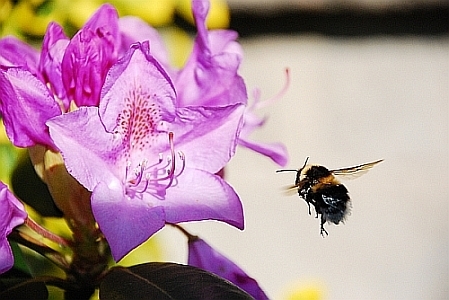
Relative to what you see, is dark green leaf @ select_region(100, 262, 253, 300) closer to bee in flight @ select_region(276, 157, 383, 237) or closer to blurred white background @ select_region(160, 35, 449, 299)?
bee in flight @ select_region(276, 157, 383, 237)

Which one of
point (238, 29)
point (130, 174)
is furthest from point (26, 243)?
point (238, 29)

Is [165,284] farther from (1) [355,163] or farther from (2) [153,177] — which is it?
(1) [355,163]

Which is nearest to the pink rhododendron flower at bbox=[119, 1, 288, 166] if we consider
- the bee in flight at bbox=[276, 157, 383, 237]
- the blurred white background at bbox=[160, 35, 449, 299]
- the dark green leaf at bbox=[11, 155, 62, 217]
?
the bee in flight at bbox=[276, 157, 383, 237]

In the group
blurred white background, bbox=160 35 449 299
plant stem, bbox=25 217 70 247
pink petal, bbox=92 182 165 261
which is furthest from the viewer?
blurred white background, bbox=160 35 449 299

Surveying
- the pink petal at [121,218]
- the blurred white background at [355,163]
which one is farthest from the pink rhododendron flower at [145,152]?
the blurred white background at [355,163]

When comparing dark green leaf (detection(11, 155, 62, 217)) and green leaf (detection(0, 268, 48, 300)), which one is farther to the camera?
dark green leaf (detection(11, 155, 62, 217))

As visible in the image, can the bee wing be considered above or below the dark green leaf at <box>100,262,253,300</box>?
above

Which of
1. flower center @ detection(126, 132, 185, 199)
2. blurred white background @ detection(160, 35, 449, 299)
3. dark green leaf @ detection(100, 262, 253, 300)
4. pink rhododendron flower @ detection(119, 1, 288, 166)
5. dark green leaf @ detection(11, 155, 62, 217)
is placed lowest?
blurred white background @ detection(160, 35, 449, 299)
